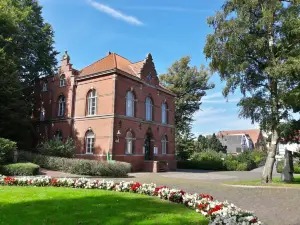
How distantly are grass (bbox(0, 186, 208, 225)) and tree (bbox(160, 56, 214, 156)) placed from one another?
3402 centimetres

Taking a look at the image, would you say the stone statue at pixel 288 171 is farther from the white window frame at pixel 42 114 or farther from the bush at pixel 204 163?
the white window frame at pixel 42 114

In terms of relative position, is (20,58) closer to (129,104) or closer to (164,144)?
(129,104)

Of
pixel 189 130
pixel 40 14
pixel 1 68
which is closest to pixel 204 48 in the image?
Answer: pixel 1 68

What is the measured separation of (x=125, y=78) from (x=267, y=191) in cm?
1640

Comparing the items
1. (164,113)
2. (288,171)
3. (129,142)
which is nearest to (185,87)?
(164,113)

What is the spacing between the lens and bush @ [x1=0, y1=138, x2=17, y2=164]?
1775 centimetres

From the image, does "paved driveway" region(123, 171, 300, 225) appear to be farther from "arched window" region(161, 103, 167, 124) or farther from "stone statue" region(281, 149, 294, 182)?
"arched window" region(161, 103, 167, 124)

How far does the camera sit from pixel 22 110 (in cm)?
2514

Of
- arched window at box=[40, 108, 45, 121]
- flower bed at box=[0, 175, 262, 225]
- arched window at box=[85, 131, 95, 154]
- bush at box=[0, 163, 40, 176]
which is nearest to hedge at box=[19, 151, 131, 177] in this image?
bush at box=[0, 163, 40, 176]

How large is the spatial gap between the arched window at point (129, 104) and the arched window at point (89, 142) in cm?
382

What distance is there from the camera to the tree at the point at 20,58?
77.1 feet

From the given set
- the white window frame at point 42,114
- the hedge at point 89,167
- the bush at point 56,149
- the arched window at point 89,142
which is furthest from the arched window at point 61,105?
the hedge at point 89,167

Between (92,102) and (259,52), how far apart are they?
1547cm

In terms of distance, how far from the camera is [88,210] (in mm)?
7121
